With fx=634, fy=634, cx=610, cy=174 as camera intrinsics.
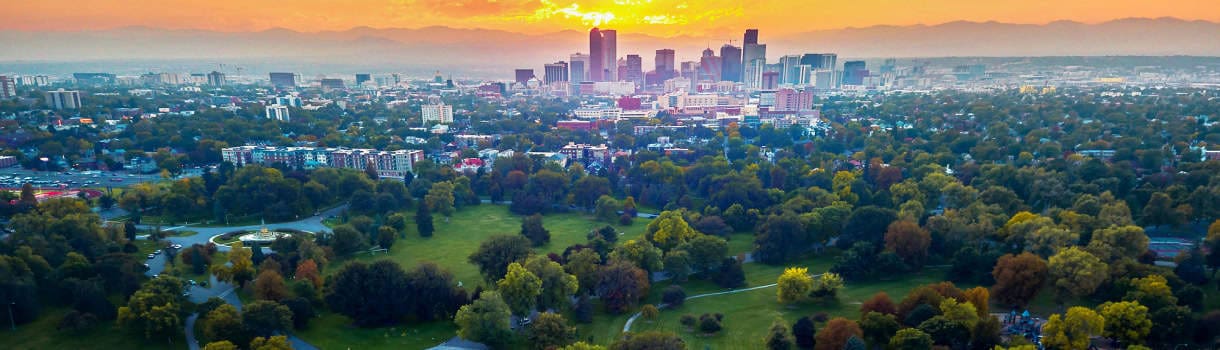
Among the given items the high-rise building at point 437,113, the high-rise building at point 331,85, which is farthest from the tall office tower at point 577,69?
the high-rise building at point 437,113

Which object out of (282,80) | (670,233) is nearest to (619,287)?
(670,233)

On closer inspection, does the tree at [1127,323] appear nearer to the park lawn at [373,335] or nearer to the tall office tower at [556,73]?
the park lawn at [373,335]

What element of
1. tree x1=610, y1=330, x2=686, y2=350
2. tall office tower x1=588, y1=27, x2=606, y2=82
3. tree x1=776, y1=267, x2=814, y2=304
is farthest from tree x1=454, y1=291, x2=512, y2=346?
tall office tower x1=588, y1=27, x2=606, y2=82

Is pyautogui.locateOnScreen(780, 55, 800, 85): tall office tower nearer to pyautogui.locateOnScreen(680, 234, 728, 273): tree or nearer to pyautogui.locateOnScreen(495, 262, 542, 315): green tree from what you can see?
pyautogui.locateOnScreen(680, 234, 728, 273): tree

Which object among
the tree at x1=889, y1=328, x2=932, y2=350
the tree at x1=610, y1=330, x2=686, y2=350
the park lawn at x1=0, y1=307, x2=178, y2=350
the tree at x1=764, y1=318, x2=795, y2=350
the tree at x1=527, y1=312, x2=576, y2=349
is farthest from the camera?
the park lawn at x1=0, y1=307, x2=178, y2=350

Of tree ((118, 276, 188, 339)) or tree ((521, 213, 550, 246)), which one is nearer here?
tree ((118, 276, 188, 339))

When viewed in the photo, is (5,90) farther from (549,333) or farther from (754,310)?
(754,310)
